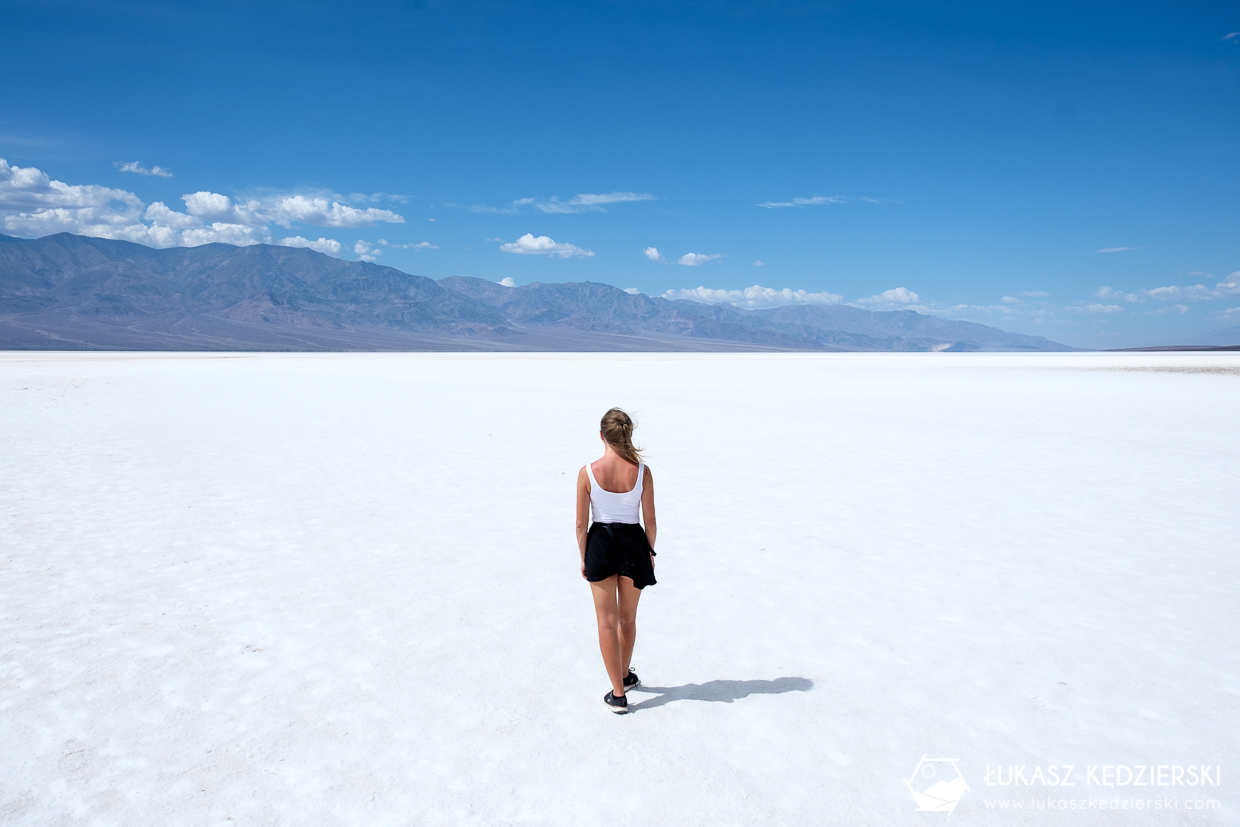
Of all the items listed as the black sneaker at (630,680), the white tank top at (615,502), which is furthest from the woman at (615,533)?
the black sneaker at (630,680)

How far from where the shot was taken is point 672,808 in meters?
2.84

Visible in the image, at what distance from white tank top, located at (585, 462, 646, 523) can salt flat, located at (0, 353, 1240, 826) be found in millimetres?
1025

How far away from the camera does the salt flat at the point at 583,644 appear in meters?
2.98

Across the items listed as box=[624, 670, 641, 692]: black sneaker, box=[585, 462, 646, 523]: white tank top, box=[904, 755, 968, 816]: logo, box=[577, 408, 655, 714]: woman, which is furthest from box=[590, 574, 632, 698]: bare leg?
box=[904, 755, 968, 816]: logo

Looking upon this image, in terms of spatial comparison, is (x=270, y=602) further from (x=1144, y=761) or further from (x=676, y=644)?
(x=1144, y=761)

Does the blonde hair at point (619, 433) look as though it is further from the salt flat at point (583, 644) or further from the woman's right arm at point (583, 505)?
the salt flat at point (583, 644)

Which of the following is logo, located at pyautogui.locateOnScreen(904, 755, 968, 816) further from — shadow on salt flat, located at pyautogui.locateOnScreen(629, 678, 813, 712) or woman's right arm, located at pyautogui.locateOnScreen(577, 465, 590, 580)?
woman's right arm, located at pyautogui.locateOnScreen(577, 465, 590, 580)

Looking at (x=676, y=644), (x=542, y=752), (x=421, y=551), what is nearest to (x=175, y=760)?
(x=542, y=752)

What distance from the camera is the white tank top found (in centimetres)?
337

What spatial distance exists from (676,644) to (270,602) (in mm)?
2923

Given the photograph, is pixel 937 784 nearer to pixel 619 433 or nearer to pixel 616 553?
pixel 616 553

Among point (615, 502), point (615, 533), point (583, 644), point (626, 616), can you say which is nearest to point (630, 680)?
point (626, 616)

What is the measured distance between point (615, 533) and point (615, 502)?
0.51 feet

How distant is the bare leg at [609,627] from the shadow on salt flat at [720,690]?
0.80 ft
